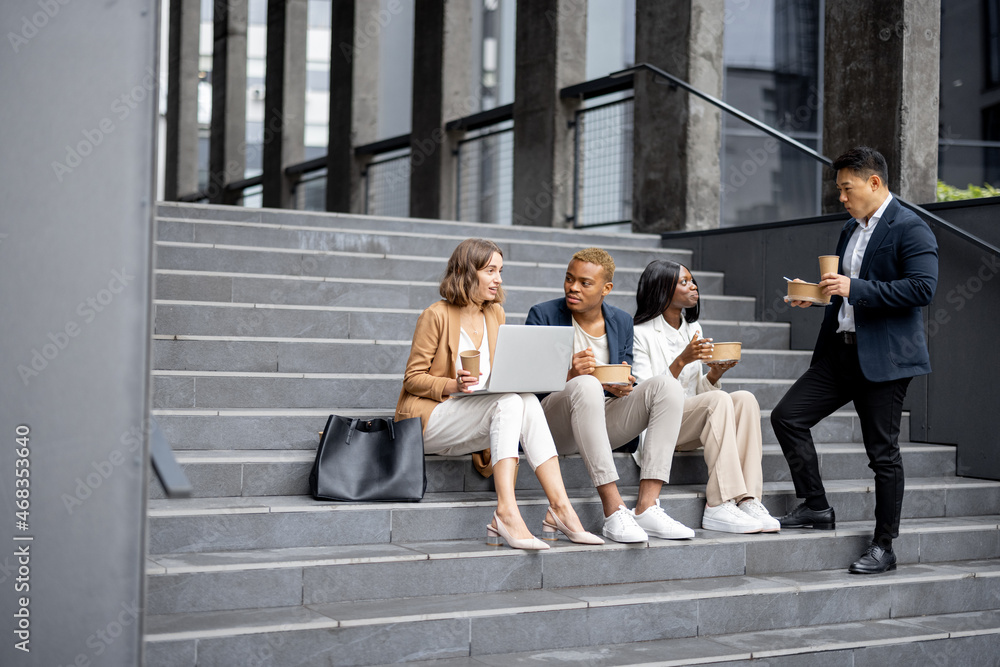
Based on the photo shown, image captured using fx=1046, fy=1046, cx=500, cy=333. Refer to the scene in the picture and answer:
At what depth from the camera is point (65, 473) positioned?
7.07 ft

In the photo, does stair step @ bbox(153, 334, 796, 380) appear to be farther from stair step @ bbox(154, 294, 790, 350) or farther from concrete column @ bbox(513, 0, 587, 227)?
concrete column @ bbox(513, 0, 587, 227)

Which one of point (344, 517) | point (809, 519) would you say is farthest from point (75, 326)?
point (809, 519)

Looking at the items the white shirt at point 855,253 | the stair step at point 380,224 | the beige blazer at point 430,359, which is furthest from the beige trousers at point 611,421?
the stair step at point 380,224

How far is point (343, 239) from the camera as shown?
6684mm

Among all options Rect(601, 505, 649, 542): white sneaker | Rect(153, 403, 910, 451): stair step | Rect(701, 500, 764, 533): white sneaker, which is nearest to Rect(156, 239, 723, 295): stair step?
Rect(153, 403, 910, 451): stair step

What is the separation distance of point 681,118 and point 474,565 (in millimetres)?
5578

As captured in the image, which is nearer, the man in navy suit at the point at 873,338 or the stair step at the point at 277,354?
the man in navy suit at the point at 873,338

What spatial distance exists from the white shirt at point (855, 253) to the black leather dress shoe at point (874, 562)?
37.0 inches

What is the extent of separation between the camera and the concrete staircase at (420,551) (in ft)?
11.4

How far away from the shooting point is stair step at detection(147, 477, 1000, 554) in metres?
3.77

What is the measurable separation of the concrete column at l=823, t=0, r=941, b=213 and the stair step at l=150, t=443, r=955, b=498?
79.7 inches

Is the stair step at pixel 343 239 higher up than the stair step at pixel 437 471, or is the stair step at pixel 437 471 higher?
the stair step at pixel 343 239

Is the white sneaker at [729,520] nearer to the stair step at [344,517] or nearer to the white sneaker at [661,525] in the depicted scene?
the stair step at [344,517]

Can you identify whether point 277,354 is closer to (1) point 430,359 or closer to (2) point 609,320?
(1) point 430,359
